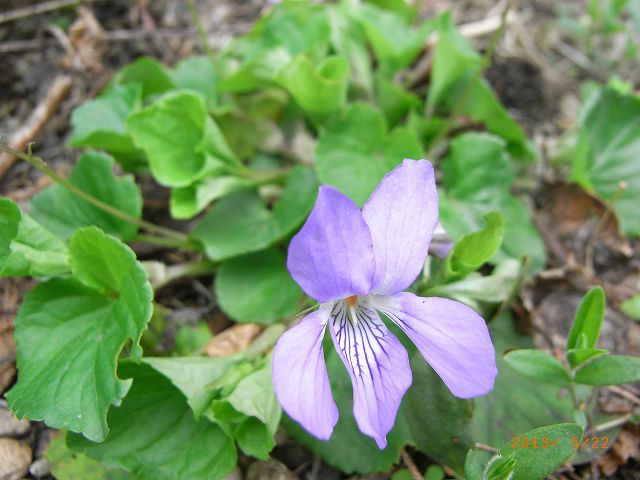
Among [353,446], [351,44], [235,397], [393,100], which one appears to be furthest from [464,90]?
[235,397]

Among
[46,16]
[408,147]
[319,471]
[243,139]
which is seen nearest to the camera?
[319,471]

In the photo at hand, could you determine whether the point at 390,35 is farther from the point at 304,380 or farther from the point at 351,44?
the point at 304,380

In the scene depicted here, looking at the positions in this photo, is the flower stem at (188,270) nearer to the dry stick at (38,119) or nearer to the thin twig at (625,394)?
the dry stick at (38,119)

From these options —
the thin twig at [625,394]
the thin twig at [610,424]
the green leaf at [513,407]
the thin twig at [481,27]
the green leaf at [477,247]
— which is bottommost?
the thin twig at [625,394]

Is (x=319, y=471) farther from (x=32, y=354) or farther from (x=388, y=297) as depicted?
(x=32, y=354)

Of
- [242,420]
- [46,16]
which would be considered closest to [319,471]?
[242,420]

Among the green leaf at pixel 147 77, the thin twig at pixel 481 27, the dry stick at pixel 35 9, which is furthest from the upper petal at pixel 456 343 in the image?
the dry stick at pixel 35 9
